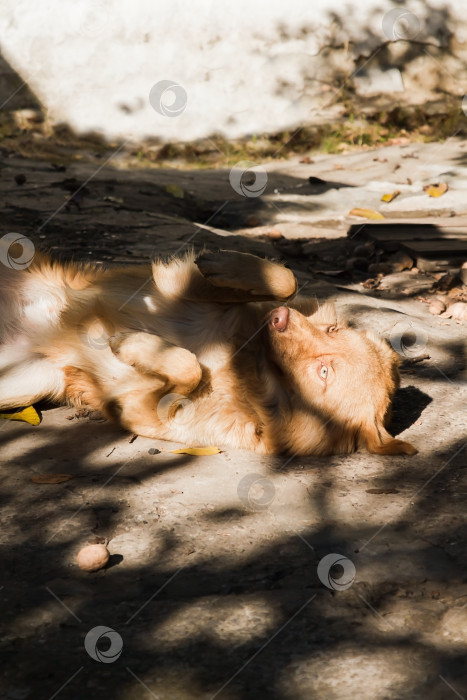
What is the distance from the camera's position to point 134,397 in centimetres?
389

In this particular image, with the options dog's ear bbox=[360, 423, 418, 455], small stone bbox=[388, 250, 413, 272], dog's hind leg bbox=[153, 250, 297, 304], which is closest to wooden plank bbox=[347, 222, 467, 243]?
small stone bbox=[388, 250, 413, 272]

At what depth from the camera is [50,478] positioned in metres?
3.39

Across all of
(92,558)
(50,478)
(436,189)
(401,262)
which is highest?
(92,558)

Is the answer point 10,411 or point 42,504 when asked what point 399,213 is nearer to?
point 10,411

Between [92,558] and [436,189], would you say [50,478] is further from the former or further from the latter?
[436,189]

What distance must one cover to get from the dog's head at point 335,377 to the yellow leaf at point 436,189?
5.44 m

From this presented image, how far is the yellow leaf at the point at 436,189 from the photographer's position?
29.1ft

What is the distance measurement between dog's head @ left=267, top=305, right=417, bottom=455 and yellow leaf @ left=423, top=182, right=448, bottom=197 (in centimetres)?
544

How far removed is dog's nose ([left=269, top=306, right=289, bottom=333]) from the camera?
12.4ft

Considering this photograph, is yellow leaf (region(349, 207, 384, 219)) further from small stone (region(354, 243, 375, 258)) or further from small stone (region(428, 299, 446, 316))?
small stone (region(428, 299, 446, 316))

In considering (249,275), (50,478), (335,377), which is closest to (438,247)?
(249,275)

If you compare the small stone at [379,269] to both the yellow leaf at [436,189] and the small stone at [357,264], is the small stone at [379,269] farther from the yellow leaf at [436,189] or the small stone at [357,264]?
the yellow leaf at [436,189]

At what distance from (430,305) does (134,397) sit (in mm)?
2695

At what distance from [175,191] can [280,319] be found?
5258 millimetres
